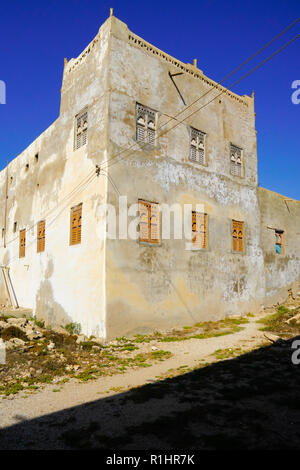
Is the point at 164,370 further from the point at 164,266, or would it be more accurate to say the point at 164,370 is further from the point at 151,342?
the point at 164,266

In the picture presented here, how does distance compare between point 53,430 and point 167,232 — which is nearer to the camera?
point 53,430

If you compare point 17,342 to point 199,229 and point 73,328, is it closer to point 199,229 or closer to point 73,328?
point 73,328

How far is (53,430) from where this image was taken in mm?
4355

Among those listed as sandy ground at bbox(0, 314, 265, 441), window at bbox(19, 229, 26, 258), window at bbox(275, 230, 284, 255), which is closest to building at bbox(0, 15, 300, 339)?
window at bbox(275, 230, 284, 255)

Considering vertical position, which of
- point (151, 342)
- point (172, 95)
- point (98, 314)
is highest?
point (172, 95)

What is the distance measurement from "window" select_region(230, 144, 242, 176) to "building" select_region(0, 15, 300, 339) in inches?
2.0

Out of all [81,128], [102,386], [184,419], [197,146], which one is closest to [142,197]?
[81,128]

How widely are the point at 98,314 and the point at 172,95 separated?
8556 millimetres

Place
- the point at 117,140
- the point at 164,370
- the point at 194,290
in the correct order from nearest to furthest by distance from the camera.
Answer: the point at 164,370
the point at 117,140
the point at 194,290

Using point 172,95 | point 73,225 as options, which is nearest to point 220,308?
point 73,225

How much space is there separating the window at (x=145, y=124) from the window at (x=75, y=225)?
10.7ft

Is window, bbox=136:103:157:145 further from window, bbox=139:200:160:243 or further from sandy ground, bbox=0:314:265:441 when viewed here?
sandy ground, bbox=0:314:265:441

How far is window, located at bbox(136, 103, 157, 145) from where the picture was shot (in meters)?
11.8

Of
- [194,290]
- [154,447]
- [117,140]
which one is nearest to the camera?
[154,447]
